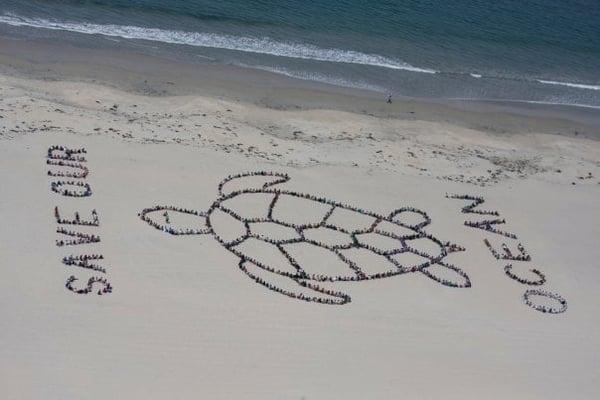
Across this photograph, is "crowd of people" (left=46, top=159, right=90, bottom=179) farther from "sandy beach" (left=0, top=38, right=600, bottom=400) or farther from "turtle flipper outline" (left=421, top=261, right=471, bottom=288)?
"turtle flipper outline" (left=421, top=261, right=471, bottom=288)

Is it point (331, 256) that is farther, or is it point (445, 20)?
point (445, 20)

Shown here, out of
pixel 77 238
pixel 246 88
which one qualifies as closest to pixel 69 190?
pixel 77 238

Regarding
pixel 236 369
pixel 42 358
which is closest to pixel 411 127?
pixel 236 369

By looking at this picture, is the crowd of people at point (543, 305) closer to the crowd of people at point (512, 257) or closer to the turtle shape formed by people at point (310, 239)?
the crowd of people at point (512, 257)

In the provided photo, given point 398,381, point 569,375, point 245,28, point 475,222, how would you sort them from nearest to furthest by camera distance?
point 398,381 → point 569,375 → point 475,222 → point 245,28

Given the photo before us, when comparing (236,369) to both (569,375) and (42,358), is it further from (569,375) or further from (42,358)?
(569,375)

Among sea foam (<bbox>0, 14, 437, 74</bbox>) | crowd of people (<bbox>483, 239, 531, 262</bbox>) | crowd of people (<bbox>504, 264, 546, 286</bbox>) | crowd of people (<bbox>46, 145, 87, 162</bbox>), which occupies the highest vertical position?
sea foam (<bbox>0, 14, 437, 74</bbox>)

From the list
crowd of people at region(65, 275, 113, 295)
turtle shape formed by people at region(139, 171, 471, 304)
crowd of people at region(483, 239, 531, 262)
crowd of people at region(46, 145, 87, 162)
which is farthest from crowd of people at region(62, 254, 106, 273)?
crowd of people at region(483, 239, 531, 262)
